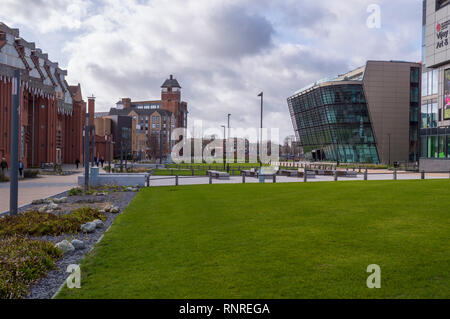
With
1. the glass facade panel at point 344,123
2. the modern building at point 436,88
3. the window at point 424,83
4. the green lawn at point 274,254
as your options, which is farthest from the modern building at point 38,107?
the window at point 424,83

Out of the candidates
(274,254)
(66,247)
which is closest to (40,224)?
(66,247)

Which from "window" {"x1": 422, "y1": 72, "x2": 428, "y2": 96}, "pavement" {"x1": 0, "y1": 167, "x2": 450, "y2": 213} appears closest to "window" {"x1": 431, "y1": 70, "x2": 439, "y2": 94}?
"window" {"x1": 422, "y1": 72, "x2": 428, "y2": 96}

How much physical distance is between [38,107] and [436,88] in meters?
53.7

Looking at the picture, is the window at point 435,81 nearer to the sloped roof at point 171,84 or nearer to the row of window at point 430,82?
the row of window at point 430,82

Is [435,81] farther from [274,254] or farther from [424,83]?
[274,254]

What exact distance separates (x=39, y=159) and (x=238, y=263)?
5332 cm

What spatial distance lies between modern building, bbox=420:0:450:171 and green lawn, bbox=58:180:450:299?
43.6 metres

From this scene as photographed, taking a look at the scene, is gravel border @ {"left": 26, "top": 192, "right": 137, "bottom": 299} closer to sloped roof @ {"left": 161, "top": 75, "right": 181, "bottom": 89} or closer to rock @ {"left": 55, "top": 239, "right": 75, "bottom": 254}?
rock @ {"left": 55, "top": 239, "right": 75, "bottom": 254}

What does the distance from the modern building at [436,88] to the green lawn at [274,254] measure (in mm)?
43564

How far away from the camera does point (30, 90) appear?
47250 millimetres

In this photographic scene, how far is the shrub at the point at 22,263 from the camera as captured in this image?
5.12 metres

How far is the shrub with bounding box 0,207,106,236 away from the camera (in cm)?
907

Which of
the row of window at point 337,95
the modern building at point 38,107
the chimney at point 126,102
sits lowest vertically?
the modern building at point 38,107
